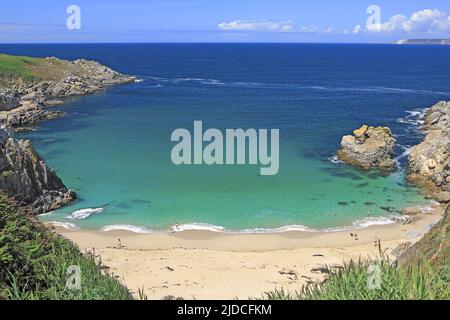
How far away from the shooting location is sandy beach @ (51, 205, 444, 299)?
2527 centimetres

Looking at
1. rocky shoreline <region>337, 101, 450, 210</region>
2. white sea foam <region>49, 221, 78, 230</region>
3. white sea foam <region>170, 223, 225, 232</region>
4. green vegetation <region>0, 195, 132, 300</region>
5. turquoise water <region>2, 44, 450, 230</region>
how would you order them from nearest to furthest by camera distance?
green vegetation <region>0, 195, 132, 300</region>, white sea foam <region>49, 221, 78, 230</region>, white sea foam <region>170, 223, 225, 232</region>, turquoise water <region>2, 44, 450, 230</region>, rocky shoreline <region>337, 101, 450, 210</region>

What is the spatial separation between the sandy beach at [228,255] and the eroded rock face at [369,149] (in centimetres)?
1200

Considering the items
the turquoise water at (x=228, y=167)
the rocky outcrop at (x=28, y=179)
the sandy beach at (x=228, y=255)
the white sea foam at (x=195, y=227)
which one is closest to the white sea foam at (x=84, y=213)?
the turquoise water at (x=228, y=167)

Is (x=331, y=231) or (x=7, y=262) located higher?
(x=7, y=262)

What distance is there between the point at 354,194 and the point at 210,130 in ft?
97.9

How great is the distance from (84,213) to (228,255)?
13524 millimetres

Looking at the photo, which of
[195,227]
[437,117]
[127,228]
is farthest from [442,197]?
[437,117]

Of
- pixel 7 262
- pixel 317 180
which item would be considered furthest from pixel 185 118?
pixel 7 262

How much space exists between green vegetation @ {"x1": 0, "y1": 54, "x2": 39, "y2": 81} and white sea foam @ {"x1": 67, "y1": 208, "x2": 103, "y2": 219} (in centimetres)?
7214

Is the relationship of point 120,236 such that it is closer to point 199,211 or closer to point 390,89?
point 199,211

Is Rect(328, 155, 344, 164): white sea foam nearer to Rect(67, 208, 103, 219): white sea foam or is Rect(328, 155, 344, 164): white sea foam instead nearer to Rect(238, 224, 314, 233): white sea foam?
Rect(238, 224, 314, 233): white sea foam

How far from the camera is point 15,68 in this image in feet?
347

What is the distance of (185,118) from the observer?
7781 centimetres

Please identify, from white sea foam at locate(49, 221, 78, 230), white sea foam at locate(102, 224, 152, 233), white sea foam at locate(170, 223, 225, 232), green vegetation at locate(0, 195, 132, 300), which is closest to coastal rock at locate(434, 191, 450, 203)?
white sea foam at locate(170, 223, 225, 232)
